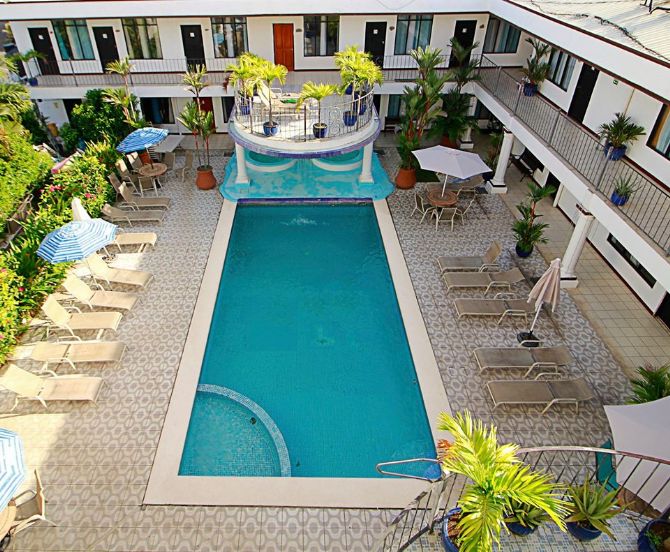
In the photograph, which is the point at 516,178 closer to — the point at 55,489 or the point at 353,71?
the point at 353,71

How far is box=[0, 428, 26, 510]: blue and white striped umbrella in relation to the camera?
7723 millimetres

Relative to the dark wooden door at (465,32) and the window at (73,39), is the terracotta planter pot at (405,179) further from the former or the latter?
the window at (73,39)

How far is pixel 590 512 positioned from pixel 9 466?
9.01 meters

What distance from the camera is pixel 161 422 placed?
10688mm

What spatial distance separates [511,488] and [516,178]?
1796 centimetres

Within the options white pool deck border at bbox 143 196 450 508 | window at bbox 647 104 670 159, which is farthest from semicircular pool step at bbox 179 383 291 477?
window at bbox 647 104 670 159

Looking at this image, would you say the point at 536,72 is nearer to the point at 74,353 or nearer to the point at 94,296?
the point at 94,296

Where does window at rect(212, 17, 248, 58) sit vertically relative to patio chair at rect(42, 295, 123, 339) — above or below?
above

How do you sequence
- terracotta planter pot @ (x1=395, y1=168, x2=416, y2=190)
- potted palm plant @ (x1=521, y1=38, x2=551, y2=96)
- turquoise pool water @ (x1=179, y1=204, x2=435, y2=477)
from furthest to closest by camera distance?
terracotta planter pot @ (x1=395, y1=168, x2=416, y2=190), potted palm plant @ (x1=521, y1=38, x2=551, y2=96), turquoise pool water @ (x1=179, y1=204, x2=435, y2=477)

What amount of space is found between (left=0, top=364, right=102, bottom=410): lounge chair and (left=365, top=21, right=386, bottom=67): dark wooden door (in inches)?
753

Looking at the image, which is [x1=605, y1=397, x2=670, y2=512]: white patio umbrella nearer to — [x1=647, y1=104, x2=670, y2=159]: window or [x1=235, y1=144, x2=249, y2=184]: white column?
[x1=647, y1=104, x2=670, y2=159]: window

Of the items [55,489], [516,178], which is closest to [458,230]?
[516,178]

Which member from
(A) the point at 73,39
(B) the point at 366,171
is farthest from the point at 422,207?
(A) the point at 73,39

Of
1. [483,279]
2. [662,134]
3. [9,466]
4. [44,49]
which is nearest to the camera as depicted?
[9,466]
